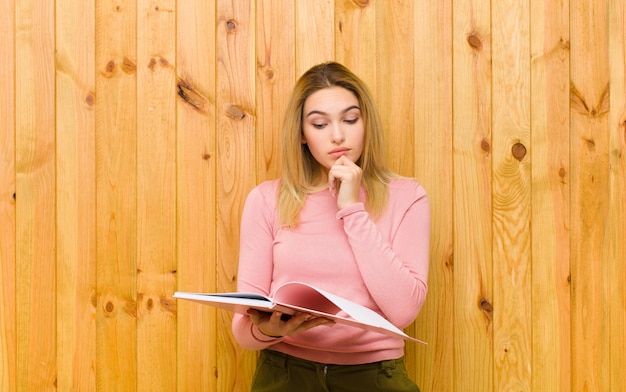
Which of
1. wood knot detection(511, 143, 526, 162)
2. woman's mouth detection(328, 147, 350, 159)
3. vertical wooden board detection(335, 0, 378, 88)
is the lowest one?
woman's mouth detection(328, 147, 350, 159)

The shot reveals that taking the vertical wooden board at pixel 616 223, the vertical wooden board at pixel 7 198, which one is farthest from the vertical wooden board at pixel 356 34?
the vertical wooden board at pixel 7 198

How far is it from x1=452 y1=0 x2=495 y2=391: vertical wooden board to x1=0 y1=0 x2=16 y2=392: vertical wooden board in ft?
3.81

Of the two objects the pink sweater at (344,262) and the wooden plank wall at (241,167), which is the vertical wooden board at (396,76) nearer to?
the wooden plank wall at (241,167)

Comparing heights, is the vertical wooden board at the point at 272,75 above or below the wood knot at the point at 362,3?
below

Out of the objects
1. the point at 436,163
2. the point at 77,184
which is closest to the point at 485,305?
the point at 436,163

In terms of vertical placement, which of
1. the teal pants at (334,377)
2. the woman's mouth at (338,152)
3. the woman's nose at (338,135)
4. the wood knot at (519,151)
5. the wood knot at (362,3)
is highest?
the wood knot at (362,3)

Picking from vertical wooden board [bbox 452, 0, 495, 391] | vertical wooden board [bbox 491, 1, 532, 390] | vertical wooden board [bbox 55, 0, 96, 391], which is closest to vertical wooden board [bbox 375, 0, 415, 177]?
vertical wooden board [bbox 452, 0, 495, 391]

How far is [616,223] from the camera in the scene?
1721 mm

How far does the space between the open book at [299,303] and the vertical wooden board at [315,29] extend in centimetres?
72

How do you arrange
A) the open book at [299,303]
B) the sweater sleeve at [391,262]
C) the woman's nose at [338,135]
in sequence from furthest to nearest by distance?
the woman's nose at [338,135] < the sweater sleeve at [391,262] < the open book at [299,303]

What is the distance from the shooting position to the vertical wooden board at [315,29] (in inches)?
67.0

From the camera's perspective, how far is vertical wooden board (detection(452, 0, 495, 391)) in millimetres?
1704

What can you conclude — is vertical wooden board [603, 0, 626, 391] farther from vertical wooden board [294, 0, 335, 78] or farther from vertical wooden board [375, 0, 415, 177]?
vertical wooden board [294, 0, 335, 78]

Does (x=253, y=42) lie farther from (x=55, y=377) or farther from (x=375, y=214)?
(x=55, y=377)
